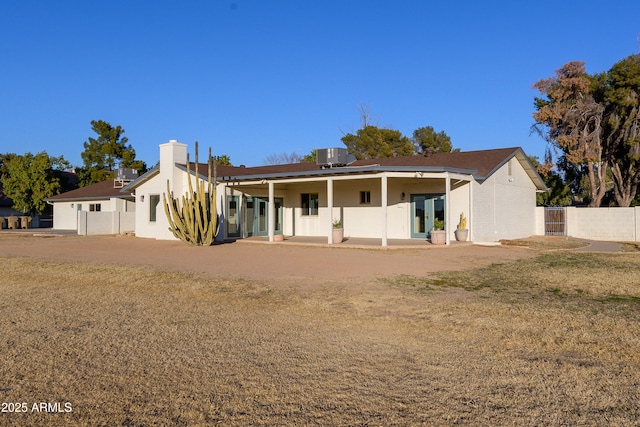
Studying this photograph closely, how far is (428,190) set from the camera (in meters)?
22.6

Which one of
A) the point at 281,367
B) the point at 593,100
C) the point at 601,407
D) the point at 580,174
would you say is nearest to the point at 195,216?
the point at 281,367

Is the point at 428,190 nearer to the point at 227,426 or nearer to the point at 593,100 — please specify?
the point at 593,100

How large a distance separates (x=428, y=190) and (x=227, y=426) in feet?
65.0

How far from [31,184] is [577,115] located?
38.3 m

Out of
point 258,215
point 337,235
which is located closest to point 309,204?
point 258,215

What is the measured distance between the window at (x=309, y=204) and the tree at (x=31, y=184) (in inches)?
→ 953

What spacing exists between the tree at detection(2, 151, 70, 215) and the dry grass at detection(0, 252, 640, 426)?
33.4m

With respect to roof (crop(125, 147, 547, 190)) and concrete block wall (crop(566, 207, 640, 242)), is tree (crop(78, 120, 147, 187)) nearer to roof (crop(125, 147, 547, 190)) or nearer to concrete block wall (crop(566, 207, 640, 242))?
roof (crop(125, 147, 547, 190))

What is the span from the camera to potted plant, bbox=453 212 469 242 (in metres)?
21.4

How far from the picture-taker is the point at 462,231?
2134 centimetres

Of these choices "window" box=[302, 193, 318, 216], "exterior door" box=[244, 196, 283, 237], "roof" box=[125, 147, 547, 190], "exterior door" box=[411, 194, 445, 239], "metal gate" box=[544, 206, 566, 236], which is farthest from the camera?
"metal gate" box=[544, 206, 566, 236]

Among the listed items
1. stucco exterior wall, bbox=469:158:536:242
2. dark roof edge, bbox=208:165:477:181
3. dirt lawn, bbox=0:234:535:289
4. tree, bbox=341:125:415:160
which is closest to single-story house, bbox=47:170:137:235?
dark roof edge, bbox=208:165:477:181

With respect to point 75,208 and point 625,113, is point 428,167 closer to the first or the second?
point 625,113

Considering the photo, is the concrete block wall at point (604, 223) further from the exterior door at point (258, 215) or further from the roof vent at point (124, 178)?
the roof vent at point (124, 178)
